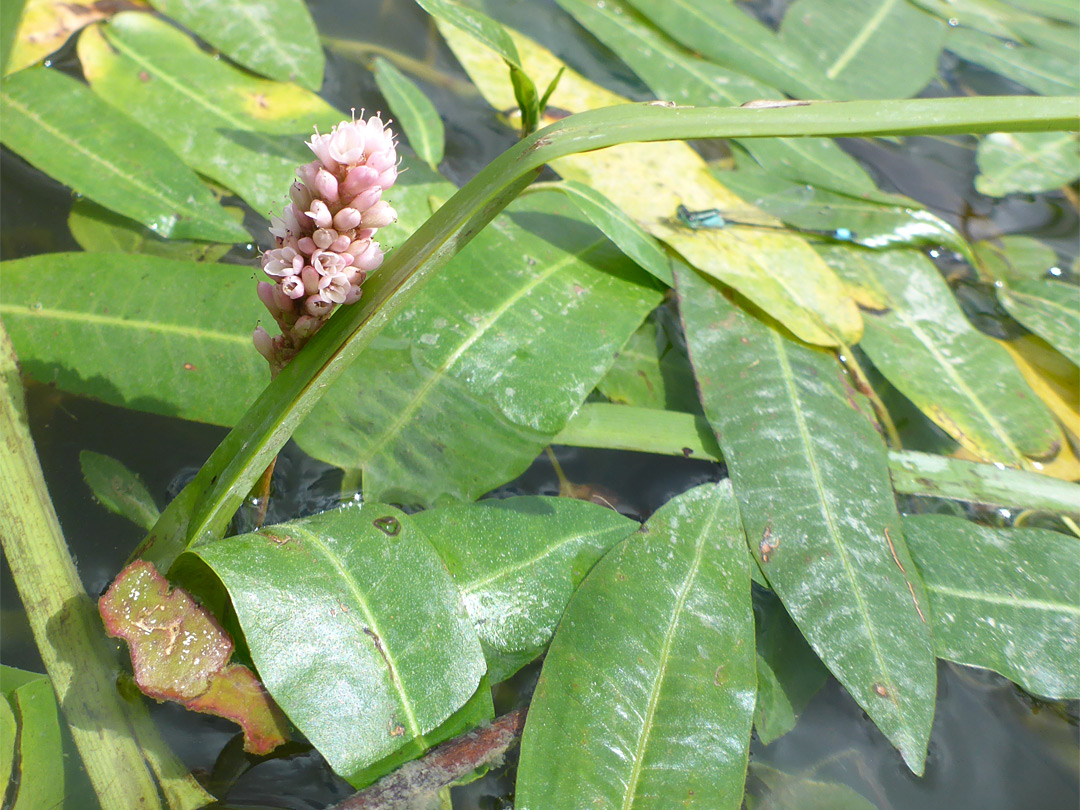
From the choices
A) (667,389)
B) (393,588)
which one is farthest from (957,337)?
(393,588)

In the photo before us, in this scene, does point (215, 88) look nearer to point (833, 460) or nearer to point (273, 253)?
point (273, 253)

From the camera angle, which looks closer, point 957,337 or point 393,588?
point 393,588

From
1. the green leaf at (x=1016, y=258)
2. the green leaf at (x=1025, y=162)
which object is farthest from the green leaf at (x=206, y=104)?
the green leaf at (x=1025, y=162)

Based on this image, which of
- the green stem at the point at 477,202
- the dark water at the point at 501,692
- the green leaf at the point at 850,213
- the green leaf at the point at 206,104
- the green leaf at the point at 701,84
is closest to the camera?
the green stem at the point at 477,202

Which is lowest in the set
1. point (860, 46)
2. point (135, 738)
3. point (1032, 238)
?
point (135, 738)

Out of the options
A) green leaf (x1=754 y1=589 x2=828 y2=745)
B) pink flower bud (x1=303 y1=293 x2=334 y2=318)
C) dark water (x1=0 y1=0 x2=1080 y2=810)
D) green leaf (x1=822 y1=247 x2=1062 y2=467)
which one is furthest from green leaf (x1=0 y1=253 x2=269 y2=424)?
green leaf (x1=822 y1=247 x2=1062 y2=467)

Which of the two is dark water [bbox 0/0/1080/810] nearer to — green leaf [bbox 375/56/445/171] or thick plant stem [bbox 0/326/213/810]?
thick plant stem [bbox 0/326/213/810]

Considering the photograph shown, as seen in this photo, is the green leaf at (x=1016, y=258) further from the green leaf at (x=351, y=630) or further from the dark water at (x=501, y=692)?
the green leaf at (x=351, y=630)
